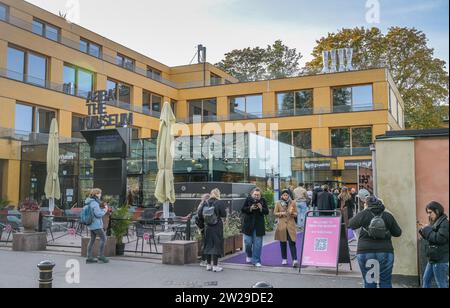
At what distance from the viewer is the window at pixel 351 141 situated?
133 ft

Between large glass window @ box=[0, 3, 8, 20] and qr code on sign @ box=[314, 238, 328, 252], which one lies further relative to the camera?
large glass window @ box=[0, 3, 8, 20]

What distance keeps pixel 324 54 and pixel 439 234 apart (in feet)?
134

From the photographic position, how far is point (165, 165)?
14883mm

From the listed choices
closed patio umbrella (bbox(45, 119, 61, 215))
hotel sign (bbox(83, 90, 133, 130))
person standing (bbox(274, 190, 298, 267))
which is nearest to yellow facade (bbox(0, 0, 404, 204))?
hotel sign (bbox(83, 90, 133, 130))

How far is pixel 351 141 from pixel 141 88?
777 inches

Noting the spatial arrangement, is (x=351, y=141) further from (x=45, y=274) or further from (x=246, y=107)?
(x=45, y=274)

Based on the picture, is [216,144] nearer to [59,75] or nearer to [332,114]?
[59,75]

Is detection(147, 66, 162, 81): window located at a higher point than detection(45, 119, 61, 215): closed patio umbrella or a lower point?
higher

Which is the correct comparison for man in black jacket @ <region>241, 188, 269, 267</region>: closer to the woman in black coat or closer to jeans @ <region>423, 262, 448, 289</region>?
the woman in black coat

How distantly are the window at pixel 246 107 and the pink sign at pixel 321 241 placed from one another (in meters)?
35.8

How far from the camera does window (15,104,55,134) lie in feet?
106

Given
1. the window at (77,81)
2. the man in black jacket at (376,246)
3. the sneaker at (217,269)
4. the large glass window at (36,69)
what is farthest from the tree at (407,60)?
the man in black jacket at (376,246)

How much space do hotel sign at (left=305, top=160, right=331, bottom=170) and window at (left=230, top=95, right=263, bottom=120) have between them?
10.1 metres

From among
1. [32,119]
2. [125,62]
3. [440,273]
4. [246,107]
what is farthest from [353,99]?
[440,273]
